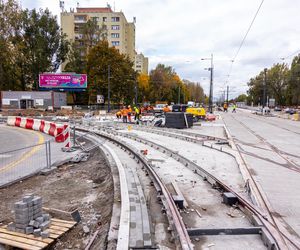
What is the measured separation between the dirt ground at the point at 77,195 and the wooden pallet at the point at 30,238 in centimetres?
12

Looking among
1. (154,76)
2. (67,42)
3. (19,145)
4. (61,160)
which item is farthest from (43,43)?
(61,160)

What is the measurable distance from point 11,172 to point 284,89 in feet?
372

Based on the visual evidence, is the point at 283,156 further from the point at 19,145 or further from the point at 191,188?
the point at 19,145

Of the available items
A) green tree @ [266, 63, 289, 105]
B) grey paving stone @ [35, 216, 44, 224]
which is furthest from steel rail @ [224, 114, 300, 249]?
green tree @ [266, 63, 289, 105]

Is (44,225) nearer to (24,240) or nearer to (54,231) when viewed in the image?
(54,231)

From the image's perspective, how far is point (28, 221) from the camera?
4559mm

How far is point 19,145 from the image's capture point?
13.6 metres

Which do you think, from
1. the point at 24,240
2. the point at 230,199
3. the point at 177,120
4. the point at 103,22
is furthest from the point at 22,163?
the point at 103,22

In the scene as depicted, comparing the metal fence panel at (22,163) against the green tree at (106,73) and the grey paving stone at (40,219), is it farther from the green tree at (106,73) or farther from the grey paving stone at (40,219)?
the green tree at (106,73)

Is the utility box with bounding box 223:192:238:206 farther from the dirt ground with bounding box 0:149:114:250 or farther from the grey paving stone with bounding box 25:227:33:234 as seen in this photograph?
the grey paving stone with bounding box 25:227:33:234

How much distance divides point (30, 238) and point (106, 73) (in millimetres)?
57052

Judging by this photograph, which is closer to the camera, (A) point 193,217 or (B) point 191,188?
(A) point 193,217

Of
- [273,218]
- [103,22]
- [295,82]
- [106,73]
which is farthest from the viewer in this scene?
[103,22]

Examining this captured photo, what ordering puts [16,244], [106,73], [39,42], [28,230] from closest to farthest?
[16,244] < [28,230] < [106,73] < [39,42]
